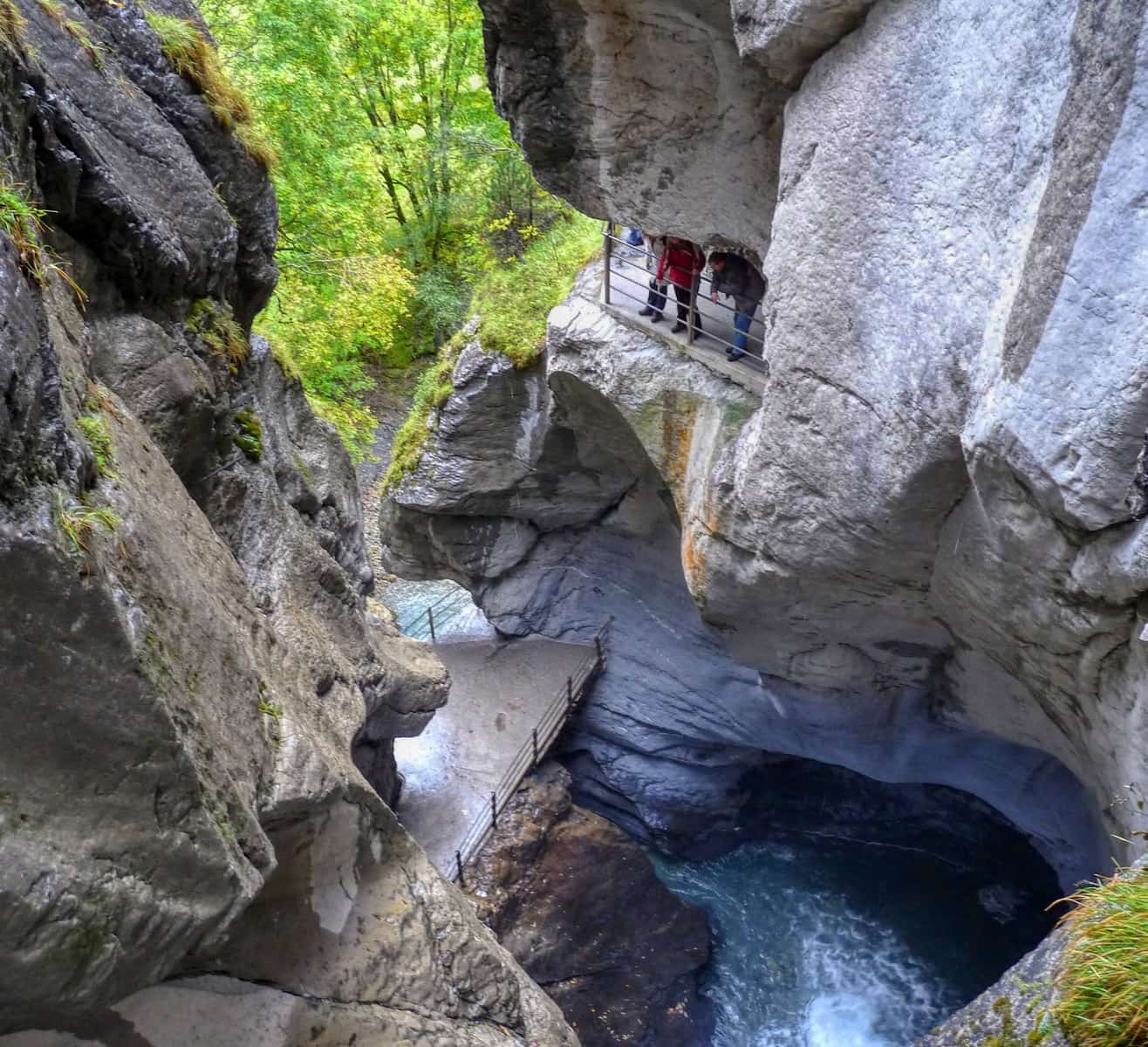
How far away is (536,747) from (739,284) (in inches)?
284

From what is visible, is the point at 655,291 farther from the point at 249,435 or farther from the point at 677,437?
the point at 249,435

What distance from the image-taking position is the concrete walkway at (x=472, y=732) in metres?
12.4

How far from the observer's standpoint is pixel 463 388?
12.7 m

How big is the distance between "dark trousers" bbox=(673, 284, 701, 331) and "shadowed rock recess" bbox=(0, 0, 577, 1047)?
4.24m

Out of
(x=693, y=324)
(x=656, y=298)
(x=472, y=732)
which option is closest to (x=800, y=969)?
(x=472, y=732)

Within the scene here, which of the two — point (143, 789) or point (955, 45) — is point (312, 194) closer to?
point (955, 45)

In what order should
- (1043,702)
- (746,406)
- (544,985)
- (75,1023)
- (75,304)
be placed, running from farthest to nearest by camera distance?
(544,985), (746,406), (1043,702), (75,304), (75,1023)

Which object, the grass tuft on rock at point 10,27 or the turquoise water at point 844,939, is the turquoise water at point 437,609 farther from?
the grass tuft on rock at point 10,27

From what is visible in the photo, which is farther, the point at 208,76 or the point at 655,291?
the point at 655,291

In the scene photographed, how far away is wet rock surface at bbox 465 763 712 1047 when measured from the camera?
11703mm


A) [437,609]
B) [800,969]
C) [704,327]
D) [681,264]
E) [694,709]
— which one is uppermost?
[681,264]

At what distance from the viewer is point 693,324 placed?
9.98m

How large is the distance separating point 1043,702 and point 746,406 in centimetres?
400

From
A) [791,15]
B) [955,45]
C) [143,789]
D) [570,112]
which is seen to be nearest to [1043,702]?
[955,45]
